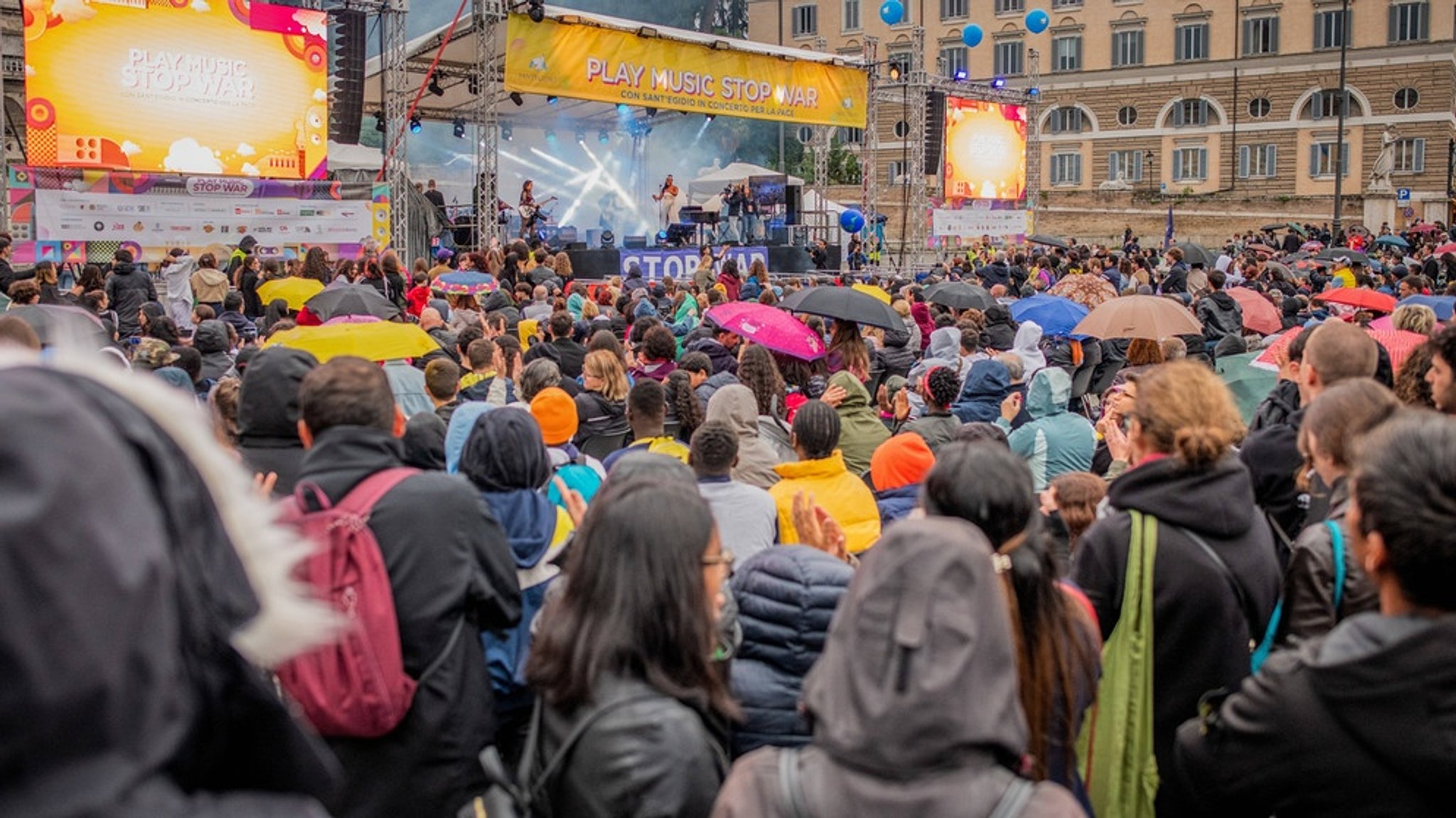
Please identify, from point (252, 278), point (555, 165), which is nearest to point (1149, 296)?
point (252, 278)

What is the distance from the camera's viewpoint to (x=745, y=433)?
5609mm

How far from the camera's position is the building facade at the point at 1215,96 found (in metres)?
51.1

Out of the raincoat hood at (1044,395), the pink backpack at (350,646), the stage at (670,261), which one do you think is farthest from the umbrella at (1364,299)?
the stage at (670,261)

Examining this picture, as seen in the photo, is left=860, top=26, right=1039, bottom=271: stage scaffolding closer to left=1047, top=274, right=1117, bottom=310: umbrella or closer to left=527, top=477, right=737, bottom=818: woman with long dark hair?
left=1047, top=274, right=1117, bottom=310: umbrella

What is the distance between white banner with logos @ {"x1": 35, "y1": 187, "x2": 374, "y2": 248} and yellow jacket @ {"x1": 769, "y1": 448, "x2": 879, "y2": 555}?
13.8 m

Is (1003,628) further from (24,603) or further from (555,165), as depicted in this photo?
(555,165)

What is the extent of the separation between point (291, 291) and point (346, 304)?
2557 millimetres

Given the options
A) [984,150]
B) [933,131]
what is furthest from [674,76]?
[984,150]

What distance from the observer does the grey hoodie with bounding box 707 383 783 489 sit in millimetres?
5559

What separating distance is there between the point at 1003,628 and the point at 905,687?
0.18 metres

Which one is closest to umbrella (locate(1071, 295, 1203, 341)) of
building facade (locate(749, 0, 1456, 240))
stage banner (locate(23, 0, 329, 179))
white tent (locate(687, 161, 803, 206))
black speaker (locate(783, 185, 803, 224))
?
stage banner (locate(23, 0, 329, 179))

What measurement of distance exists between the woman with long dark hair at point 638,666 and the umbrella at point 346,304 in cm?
701

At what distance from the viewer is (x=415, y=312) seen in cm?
1383

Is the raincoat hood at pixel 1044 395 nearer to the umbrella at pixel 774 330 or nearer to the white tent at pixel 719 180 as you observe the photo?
the umbrella at pixel 774 330
